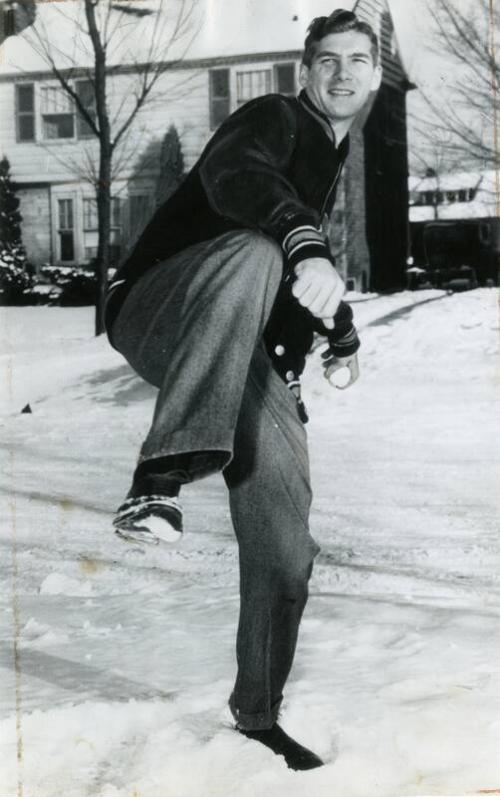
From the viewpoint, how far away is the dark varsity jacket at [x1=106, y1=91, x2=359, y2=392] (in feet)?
5.97

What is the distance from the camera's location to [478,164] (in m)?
3.21

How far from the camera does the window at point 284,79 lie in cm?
269

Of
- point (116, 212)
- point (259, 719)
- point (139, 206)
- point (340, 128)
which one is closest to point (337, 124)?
point (340, 128)

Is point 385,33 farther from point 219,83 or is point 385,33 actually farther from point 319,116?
point 319,116

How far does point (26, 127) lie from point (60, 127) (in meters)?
0.14

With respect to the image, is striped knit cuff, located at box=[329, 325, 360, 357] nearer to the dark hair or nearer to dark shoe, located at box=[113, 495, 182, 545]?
the dark hair

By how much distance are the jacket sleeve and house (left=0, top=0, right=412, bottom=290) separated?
2.32 ft

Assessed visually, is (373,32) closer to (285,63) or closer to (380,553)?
(285,63)

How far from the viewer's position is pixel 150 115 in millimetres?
3090

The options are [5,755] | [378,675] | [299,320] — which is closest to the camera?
[299,320]

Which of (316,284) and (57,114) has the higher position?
(57,114)

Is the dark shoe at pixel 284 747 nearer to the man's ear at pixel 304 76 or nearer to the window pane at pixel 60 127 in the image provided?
the man's ear at pixel 304 76

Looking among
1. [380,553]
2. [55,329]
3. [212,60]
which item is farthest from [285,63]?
[380,553]

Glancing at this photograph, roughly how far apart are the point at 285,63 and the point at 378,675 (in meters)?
1.72
